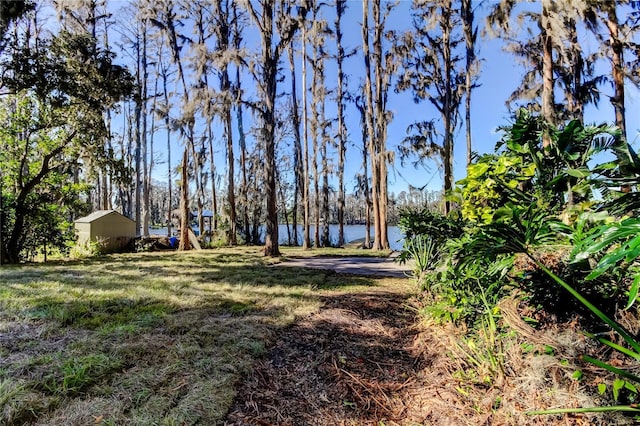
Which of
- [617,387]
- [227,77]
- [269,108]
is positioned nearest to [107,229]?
[269,108]

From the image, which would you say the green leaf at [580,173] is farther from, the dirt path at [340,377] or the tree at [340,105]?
the tree at [340,105]

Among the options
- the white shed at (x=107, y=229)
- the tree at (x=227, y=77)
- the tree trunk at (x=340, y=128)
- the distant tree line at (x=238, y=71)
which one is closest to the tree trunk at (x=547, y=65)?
the distant tree line at (x=238, y=71)

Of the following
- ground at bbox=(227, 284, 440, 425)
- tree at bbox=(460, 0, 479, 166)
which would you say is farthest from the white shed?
tree at bbox=(460, 0, 479, 166)

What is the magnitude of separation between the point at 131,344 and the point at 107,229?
1022 centimetres

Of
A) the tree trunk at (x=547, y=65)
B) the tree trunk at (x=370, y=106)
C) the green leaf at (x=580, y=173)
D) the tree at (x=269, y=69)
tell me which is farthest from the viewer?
the tree trunk at (x=370, y=106)

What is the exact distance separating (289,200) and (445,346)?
76.2 ft

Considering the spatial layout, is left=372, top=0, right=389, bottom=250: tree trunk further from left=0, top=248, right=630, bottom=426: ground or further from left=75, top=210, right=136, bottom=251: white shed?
left=75, top=210, right=136, bottom=251: white shed

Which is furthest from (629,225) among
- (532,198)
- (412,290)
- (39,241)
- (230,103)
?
(39,241)

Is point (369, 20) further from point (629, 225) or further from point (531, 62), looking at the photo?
point (629, 225)

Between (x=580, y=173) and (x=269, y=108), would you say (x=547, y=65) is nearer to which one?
(x=580, y=173)

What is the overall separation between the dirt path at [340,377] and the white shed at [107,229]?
10.1 m

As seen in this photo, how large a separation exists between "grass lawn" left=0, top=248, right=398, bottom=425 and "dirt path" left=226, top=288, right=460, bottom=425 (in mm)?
181

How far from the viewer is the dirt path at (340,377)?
5.72ft

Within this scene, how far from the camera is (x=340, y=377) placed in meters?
2.12
